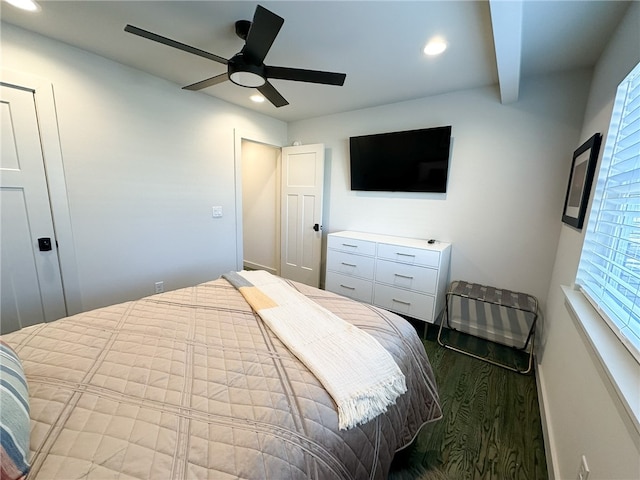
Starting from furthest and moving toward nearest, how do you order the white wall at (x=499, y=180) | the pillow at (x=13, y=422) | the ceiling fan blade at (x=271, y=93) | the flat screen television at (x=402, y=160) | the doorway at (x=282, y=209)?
1. the doorway at (x=282, y=209)
2. the flat screen television at (x=402, y=160)
3. the white wall at (x=499, y=180)
4. the ceiling fan blade at (x=271, y=93)
5. the pillow at (x=13, y=422)

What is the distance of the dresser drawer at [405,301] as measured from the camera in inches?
99.0

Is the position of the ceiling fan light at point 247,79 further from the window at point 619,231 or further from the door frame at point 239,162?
the window at point 619,231

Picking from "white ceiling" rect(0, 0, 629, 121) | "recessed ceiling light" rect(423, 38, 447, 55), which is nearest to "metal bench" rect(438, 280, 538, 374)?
"white ceiling" rect(0, 0, 629, 121)

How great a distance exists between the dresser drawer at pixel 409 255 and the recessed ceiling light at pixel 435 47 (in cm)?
157

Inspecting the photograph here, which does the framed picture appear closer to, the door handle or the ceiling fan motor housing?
the ceiling fan motor housing

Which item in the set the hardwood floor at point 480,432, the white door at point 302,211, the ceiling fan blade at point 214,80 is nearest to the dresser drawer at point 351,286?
the white door at point 302,211

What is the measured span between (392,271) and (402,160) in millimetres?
1217

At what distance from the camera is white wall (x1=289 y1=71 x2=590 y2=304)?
216 centimetres

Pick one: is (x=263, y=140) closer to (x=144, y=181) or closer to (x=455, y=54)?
(x=144, y=181)

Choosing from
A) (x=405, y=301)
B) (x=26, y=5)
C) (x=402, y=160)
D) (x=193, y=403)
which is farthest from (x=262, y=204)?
(x=193, y=403)

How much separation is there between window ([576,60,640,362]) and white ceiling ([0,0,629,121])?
577 millimetres

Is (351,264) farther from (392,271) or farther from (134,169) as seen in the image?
(134,169)

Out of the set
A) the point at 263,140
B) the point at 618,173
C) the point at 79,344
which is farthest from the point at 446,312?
the point at 263,140

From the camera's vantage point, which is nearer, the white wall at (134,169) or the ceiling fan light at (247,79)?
the ceiling fan light at (247,79)
